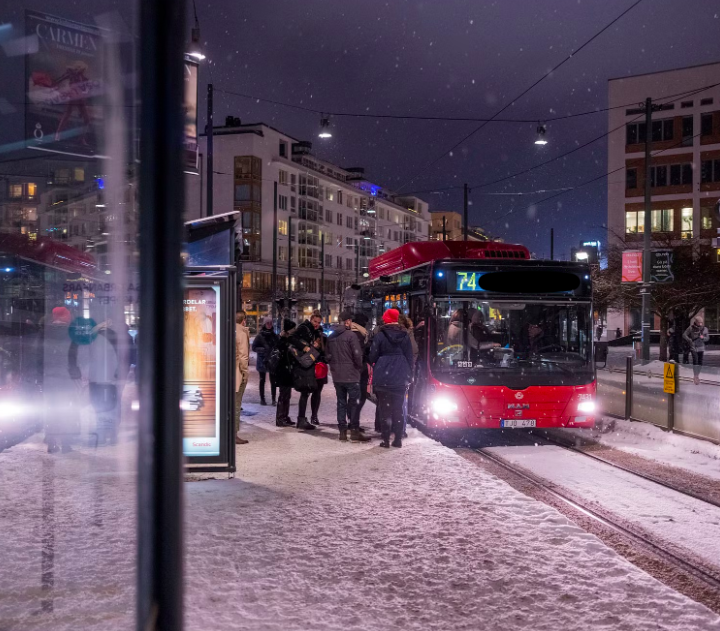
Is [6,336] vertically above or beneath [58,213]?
beneath

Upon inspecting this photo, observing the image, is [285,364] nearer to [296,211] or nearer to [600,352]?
[600,352]

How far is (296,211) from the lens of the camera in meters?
81.0

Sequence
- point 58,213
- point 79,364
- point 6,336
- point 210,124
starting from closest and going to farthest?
point 79,364 < point 6,336 < point 210,124 < point 58,213

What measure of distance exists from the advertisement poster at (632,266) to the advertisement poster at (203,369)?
16920mm

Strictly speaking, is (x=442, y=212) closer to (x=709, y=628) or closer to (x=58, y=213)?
(x=58, y=213)

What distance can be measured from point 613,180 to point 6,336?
51.0 m

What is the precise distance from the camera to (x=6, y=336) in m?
16.2

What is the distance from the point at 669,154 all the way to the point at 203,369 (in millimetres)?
54767

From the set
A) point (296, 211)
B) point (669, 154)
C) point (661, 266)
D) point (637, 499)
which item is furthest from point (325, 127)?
point (296, 211)

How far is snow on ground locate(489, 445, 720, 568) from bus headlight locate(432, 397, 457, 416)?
0.94 meters

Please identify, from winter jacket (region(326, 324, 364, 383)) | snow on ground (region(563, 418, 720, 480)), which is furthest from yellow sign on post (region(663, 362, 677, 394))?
winter jacket (region(326, 324, 364, 383))

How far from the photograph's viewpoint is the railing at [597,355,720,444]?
11617 mm

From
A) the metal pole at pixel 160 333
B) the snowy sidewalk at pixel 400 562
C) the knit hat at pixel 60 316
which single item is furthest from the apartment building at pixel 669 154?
the metal pole at pixel 160 333

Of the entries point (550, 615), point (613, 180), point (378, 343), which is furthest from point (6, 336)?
point (613, 180)
